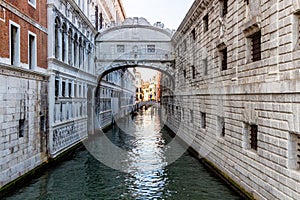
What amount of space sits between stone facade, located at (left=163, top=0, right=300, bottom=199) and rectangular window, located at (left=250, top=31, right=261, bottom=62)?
2cm

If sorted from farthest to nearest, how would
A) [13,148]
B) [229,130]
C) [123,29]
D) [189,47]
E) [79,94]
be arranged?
Answer: [123,29], [79,94], [189,47], [229,130], [13,148]

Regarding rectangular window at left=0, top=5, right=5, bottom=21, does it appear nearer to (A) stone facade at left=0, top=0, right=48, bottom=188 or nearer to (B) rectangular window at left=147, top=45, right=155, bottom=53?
(A) stone facade at left=0, top=0, right=48, bottom=188

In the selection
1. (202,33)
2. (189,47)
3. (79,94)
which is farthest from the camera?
(79,94)

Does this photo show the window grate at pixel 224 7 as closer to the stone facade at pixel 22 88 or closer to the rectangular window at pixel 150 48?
the stone facade at pixel 22 88

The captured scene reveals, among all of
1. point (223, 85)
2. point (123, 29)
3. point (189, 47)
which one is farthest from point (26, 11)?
point (123, 29)

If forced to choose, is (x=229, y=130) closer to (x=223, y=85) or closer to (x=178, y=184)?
(x=223, y=85)

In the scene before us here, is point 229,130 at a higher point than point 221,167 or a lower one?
higher

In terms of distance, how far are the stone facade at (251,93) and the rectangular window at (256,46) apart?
0.08ft

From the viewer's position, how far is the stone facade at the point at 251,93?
6094 mm

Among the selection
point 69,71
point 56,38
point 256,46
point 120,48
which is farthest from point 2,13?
point 120,48

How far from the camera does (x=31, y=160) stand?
1036 cm

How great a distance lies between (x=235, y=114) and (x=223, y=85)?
1.51 m

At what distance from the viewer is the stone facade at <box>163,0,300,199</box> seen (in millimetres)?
6094

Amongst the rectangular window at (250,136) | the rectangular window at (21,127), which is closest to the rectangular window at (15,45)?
the rectangular window at (21,127)
